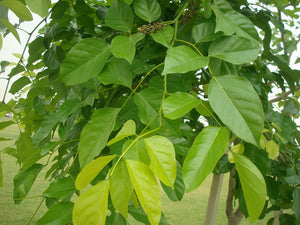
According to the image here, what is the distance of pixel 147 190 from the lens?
16 cm

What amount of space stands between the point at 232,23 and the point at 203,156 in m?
0.15

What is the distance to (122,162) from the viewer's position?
0.19 metres

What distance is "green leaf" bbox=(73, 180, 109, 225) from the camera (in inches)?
6.2

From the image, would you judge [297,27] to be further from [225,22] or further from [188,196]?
[225,22]

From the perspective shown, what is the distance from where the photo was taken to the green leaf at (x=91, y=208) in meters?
0.16

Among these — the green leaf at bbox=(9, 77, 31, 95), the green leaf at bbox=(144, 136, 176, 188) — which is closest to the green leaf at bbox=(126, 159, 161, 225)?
the green leaf at bbox=(144, 136, 176, 188)

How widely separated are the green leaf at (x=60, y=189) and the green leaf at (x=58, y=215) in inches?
1.2

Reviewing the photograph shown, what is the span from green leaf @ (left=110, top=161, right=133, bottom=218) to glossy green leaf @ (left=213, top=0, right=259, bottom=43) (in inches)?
6.3

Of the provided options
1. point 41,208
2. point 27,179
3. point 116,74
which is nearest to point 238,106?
point 116,74

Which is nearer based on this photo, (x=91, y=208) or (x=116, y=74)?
(x=91, y=208)

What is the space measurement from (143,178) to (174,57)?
109mm

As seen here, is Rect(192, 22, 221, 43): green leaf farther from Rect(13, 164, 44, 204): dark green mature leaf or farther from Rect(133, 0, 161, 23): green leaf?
Rect(13, 164, 44, 204): dark green mature leaf

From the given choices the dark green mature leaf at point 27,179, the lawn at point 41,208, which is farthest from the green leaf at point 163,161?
the lawn at point 41,208

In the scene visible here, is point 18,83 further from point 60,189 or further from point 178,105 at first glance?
point 178,105
